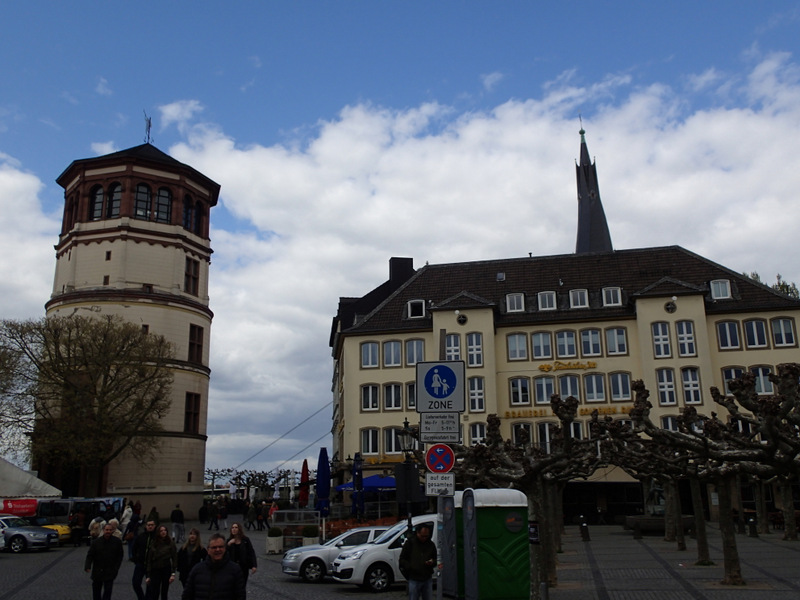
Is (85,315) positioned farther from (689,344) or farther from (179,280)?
(689,344)

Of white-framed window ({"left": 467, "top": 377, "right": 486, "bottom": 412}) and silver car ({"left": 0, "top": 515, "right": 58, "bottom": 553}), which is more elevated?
white-framed window ({"left": 467, "top": 377, "right": 486, "bottom": 412})

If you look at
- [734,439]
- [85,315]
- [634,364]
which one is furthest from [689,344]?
[85,315]

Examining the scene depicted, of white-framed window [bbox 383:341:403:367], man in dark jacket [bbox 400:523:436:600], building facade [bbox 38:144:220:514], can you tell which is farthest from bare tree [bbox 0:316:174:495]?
man in dark jacket [bbox 400:523:436:600]

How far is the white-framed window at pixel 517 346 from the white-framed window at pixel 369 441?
32.4ft

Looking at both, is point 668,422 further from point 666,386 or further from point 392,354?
point 392,354

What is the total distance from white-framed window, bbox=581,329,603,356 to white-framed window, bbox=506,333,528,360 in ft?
11.7

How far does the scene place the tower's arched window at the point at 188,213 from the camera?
56969 millimetres

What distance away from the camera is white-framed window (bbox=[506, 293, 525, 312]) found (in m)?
51.7

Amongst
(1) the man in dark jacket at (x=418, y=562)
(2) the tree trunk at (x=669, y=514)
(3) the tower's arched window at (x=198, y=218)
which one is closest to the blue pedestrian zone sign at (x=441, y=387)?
(1) the man in dark jacket at (x=418, y=562)

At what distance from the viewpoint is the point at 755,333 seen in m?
47.1

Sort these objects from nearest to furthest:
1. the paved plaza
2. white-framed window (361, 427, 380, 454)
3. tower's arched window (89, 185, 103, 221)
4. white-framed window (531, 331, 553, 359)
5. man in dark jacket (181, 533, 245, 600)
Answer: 1. man in dark jacket (181, 533, 245, 600)
2. the paved plaza
3. white-framed window (361, 427, 380, 454)
4. white-framed window (531, 331, 553, 359)
5. tower's arched window (89, 185, 103, 221)

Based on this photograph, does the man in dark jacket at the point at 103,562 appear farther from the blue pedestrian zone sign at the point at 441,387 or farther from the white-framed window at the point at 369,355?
the white-framed window at the point at 369,355

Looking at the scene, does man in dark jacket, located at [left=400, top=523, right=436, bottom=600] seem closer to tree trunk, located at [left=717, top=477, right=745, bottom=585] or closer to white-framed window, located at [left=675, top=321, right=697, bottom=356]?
tree trunk, located at [left=717, top=477, right=745, bottom=585]

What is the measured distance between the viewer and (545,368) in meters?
49.3
